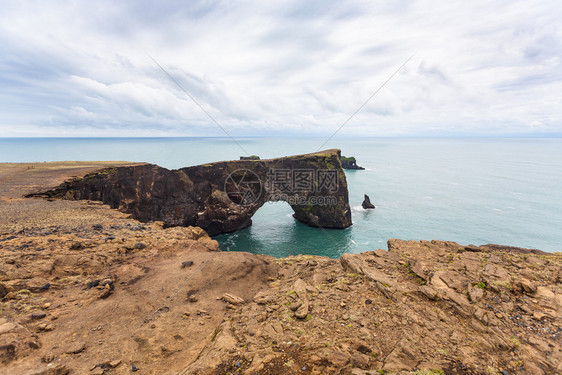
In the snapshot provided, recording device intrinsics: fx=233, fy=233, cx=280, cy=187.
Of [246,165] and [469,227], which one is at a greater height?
[246,165]

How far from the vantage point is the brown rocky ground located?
6621 mm

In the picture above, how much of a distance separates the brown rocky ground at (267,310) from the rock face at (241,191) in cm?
3271

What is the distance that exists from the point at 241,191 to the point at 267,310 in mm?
45907

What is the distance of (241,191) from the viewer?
54219 mm

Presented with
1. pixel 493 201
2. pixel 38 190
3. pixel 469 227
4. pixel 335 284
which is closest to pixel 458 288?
pixel 335 284

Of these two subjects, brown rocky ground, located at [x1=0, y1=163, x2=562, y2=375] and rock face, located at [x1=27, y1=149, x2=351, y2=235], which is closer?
brown rocky ground, located at [x1=0, y1=163, x2=562, y2=375]

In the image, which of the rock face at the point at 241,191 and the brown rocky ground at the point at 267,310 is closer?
the brown rocky ground at the point at 267,310

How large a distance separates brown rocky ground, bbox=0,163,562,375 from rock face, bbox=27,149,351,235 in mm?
32713

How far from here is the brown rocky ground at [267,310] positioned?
662 centimetres

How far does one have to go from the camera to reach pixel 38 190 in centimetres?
2344

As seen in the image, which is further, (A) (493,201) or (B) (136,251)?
(A) (493,201)

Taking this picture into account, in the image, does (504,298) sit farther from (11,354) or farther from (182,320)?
(11,354)

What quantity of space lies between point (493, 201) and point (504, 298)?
7899 centimetres

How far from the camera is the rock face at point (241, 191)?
154 feet
